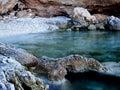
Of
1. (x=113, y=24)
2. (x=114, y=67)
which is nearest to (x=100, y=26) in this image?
(x=113, y=24)

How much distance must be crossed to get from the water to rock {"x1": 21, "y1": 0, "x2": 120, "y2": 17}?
Answer: 4.32m

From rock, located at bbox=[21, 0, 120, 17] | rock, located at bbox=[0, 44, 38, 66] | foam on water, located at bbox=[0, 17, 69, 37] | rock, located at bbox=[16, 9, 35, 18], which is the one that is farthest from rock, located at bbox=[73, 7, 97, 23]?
rock, located at bbox=[0, 44, 38, 66]

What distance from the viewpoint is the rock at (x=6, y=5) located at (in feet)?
67.0

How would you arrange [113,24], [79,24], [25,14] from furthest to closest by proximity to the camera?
[25,14] < [79,24] < [113,24]

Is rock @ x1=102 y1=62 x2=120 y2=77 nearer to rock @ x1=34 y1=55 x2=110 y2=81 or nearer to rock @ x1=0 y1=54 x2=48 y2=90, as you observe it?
rock @ x1=34 y1=55 x2=110 y2=81

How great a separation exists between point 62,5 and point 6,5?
3965 millimetres

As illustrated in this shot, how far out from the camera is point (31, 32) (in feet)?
58.8

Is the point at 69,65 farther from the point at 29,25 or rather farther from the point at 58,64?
the point at 29,25

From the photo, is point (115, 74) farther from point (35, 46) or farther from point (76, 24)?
point (76, 24)

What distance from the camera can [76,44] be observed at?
14.4 metres

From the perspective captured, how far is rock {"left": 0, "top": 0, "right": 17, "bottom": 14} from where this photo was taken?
2043 cm

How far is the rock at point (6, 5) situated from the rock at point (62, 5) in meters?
1.15

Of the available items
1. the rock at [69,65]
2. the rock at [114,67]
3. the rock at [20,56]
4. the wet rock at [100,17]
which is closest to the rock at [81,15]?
the wet rock at [100,17]

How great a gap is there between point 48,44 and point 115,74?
581cm
